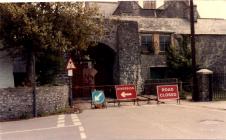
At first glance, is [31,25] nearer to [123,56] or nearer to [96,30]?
[96,30]

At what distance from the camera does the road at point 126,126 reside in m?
13.7

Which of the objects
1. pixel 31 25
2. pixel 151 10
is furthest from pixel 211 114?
pixel 151 10

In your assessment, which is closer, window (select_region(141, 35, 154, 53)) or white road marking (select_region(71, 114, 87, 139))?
white road marking (select_region(71, 114, 87, 139))

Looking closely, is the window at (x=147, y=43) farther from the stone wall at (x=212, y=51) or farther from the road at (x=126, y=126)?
the road at (x=126, y=126)

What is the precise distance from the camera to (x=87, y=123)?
17.5 m

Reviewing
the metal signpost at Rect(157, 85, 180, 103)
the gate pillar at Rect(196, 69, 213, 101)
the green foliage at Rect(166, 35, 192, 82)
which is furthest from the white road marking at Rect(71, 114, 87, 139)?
Result: the green foliage at Rect(166, 35, 192, 82)

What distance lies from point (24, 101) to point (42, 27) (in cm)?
365

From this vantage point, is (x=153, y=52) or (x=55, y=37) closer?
(x=55, y=37)

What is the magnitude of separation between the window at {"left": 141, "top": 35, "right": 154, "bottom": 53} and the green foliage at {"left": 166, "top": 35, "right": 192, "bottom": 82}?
5.28 feet

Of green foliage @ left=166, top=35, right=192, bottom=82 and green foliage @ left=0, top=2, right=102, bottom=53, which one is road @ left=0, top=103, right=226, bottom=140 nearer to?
green foliage @ left=0, top=2, right=102, bottom=53

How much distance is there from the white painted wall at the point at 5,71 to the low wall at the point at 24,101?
2731mm

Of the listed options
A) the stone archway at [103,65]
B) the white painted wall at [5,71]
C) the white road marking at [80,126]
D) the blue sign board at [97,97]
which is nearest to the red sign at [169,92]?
the blue sign board at [97,97]

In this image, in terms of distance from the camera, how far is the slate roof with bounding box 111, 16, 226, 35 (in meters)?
39.7

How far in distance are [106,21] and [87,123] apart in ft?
53.6
